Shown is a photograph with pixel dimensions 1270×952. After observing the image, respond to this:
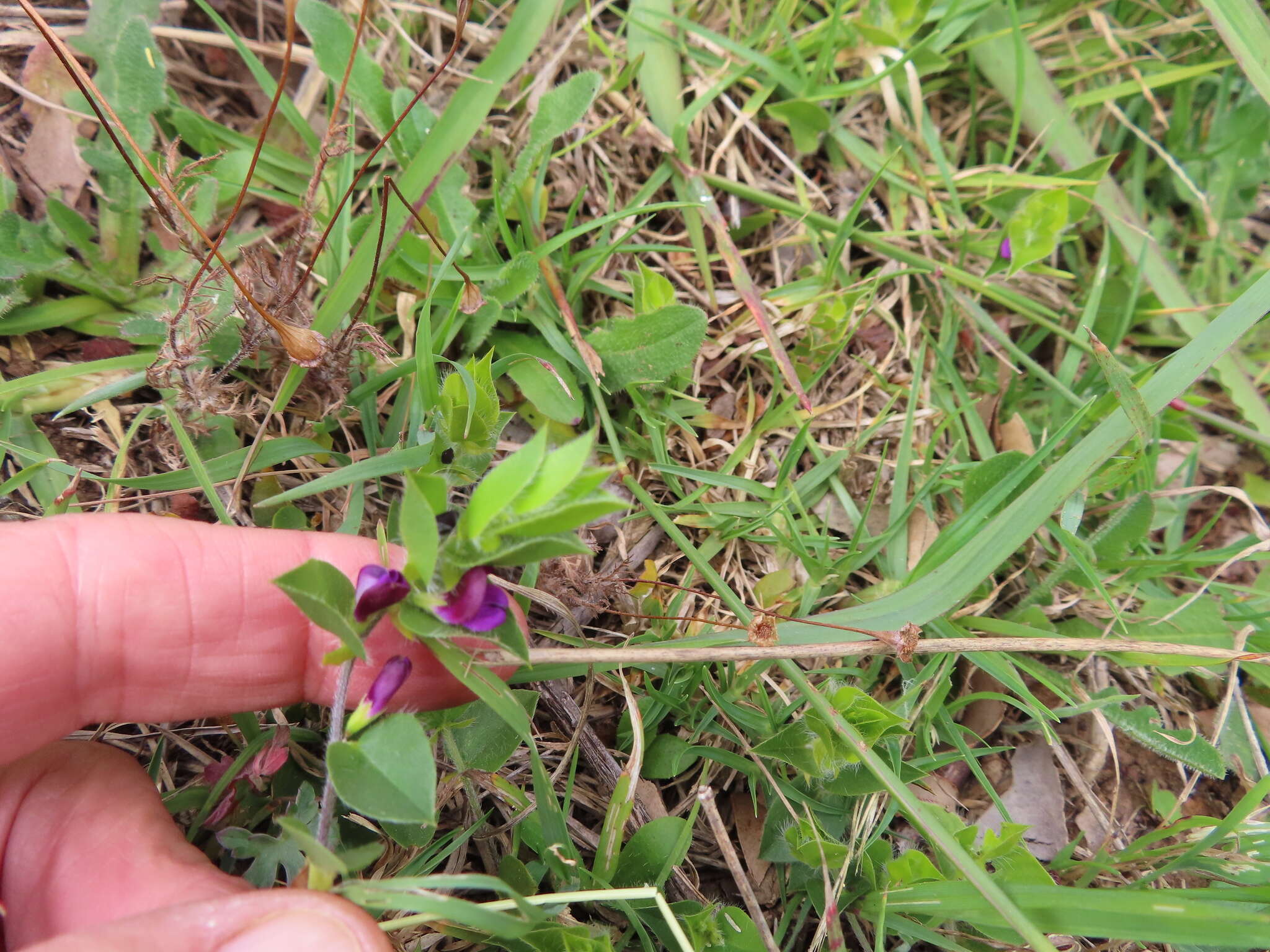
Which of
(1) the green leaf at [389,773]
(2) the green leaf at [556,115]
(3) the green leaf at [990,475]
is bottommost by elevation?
(1) the green leaf at [389,773]

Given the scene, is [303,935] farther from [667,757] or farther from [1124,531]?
[1124,531]

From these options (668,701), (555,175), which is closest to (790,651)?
(668,701)

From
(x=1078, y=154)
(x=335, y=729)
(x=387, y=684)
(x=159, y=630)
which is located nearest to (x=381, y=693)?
(x=387, y=684)

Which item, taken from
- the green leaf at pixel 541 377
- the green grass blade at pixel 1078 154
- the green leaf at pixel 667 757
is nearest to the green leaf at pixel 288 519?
the green leaf at pixel 541 377

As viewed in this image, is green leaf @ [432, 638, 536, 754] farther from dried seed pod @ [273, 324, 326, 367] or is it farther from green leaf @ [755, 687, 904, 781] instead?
dried seed pod @ [273, 324, 326, 367]

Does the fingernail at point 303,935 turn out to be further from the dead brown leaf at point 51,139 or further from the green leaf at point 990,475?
the dead brown leaf at point 51,139
